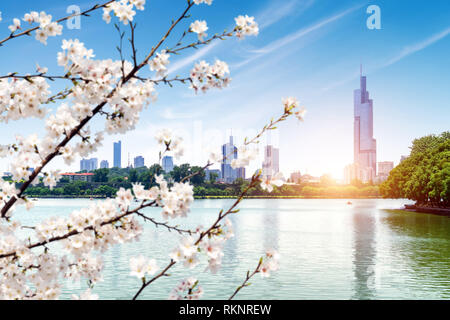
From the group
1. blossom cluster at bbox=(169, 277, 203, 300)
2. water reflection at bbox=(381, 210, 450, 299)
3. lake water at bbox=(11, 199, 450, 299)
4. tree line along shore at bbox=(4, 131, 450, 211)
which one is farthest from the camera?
tree line along shore at bbox=(4, 131, 450, 211)

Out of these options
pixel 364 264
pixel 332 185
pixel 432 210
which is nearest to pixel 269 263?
pixel 364 264

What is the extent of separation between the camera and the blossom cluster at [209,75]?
3.38 meters

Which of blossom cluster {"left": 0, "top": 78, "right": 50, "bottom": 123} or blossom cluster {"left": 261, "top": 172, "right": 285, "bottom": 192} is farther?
blossom cluster {"left": 0, "top": 78, "right": 50, "bottom": 123}

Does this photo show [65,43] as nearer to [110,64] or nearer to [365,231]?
[110,64]

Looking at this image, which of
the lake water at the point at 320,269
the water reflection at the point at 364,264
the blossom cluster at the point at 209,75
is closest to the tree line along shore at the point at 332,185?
the water reflection at the point at 364,264

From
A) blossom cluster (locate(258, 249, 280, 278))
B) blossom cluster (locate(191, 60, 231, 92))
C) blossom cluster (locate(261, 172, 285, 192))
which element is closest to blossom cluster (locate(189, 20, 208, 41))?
blossom cluster (locate(191, 60, 231, 92))

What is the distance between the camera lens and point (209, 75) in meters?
3.40

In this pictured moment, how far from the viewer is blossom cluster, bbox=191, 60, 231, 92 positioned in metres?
3.38

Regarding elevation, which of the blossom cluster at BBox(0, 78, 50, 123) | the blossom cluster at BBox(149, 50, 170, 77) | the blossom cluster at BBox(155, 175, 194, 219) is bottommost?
the blossom cluster at BBox(155, 175, 194, 219)

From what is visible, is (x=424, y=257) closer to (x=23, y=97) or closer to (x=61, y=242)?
(x=61, y=242)

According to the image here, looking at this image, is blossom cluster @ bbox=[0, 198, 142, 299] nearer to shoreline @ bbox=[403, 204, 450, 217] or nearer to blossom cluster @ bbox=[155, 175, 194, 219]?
blossom cluster @ bbox=[155, 175, 194, 219]

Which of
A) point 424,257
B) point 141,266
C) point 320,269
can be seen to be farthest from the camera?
point 424,257

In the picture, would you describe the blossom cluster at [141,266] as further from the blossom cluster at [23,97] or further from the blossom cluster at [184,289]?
the blossom cluster at [23,97]
